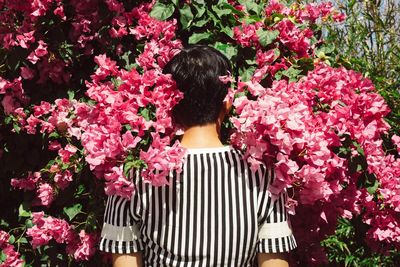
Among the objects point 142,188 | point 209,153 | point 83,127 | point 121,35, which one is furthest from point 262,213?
point 121,35

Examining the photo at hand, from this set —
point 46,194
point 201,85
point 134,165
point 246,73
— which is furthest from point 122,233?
point 246,73

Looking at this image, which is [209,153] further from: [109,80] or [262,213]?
[109,80]

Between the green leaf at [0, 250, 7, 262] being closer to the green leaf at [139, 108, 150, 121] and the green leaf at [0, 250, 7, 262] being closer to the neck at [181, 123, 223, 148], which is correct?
the green leaf at [139, 108, 150, 121]

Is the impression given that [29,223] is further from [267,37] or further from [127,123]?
[267,37]

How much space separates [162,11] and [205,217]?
127 cm

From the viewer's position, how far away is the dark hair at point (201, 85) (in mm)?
1815

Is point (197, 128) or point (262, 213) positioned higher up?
point (197, 128)

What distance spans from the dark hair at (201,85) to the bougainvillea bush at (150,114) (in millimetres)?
111

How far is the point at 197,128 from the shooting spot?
1.81 metres

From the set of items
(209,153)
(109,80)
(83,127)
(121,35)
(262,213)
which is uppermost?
(121,35)

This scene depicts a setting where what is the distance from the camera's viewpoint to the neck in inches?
70.6

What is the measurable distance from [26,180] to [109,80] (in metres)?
0.79

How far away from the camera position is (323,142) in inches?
78.8

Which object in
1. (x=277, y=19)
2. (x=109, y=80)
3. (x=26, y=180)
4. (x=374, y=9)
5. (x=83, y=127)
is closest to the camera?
(x=83, y=127)
